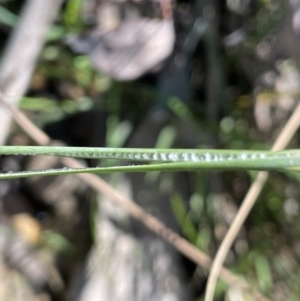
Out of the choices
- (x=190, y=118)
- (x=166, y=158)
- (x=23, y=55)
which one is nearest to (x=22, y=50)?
(x=23, y=55)

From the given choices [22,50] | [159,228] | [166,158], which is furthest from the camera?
[159,228]

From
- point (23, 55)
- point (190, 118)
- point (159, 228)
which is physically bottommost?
point (159, 228)

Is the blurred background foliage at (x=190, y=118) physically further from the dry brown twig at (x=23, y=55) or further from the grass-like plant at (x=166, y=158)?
the grass-like plant at (x=166, y=158)

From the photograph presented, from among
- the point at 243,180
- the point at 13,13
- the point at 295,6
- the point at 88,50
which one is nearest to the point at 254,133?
the point at 243,180

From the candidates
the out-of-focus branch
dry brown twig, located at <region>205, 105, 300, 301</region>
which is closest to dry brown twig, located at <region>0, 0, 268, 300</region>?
the out-of-focus branch

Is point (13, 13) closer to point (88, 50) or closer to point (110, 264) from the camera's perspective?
point (88, 50)

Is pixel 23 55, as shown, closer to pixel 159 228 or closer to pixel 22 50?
pixel 22 50

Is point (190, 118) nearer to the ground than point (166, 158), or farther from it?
nearer to the ground

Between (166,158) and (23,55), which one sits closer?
(166,158)

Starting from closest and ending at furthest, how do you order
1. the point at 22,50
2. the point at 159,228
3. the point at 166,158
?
the point at 166,158 → the point at 22,50 → the point at 159,228
